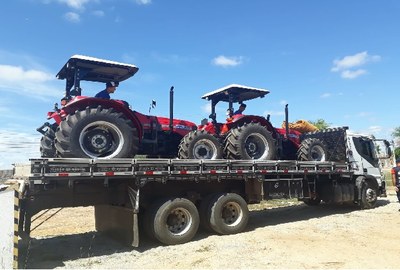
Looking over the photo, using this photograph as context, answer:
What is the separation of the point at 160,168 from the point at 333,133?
7964mm

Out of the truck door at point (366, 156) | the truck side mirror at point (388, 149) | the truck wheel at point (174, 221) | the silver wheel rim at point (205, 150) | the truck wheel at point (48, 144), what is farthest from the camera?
the truck side mirror at point (388, 149)

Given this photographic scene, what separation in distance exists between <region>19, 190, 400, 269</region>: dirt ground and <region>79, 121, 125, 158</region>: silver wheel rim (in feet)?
5.19

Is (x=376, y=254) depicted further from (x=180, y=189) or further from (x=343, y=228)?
(x=180, y=189)

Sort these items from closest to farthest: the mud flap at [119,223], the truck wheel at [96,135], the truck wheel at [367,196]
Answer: the truck wheel at [96,135], the mud flap at [119,223], the truck wheel at [367,196]

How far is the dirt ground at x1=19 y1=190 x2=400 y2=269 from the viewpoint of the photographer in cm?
623

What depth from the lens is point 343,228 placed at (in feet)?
29.8

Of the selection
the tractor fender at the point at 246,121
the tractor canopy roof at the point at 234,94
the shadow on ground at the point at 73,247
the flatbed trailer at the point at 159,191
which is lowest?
the shadow on ground at the point at 73,247

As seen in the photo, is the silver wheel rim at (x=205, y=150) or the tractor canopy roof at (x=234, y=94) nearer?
the silver wheel rim at (x=205, y=150)

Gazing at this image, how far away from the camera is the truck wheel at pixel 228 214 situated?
8219 millimetres

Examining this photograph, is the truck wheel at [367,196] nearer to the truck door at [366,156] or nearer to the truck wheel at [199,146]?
the truck door at [366,156]

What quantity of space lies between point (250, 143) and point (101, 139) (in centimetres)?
430

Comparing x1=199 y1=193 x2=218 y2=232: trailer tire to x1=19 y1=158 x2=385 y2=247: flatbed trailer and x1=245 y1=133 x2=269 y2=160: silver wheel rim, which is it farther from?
x1=245 y1=133 x2=269 y2=160: silver wheel rim

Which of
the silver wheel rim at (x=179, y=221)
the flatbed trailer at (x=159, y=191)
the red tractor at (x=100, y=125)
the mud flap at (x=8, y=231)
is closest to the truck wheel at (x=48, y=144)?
the red tractor at (x=100, y=125)

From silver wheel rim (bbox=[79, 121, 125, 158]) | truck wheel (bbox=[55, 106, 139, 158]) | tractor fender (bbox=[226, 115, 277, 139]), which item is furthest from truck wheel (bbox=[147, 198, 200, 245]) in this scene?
tractor fender (bbox=[226, 115, 277, 139])
